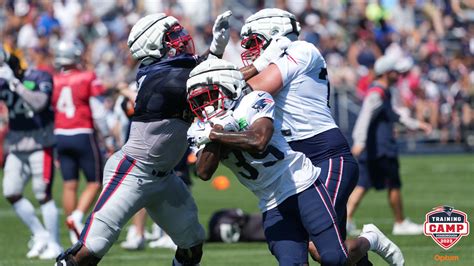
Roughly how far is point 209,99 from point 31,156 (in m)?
5.45

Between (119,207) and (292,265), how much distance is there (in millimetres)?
1643

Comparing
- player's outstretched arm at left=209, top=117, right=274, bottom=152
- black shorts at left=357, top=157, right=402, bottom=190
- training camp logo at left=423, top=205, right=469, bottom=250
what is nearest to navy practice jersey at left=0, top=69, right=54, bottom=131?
black shorts at left=357, top=157, right=402, bottom=190

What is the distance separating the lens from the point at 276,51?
315 inches

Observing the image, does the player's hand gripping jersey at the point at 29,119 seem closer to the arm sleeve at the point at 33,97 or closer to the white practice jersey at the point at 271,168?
the arm sleeve at the point at 33,97

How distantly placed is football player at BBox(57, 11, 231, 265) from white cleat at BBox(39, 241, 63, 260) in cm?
360

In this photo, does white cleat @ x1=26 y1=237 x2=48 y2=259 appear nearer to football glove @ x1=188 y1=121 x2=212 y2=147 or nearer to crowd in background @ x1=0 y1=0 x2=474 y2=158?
football glove @ x1=188 y1=121 x2=212 y2=147

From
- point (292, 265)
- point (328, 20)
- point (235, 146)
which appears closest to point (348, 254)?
point (292, 265)

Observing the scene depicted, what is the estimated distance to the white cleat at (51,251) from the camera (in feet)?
38.9

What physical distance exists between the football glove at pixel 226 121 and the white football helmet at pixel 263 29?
4.10 ft

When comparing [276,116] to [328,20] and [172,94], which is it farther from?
[328,20]

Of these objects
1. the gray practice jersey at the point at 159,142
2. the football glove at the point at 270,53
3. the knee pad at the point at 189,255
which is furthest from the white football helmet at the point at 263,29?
the knee pad at the point at 189,255

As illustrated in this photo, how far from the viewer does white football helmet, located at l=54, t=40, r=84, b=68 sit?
513 inches

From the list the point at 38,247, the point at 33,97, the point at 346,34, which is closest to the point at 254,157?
the point at 33,97

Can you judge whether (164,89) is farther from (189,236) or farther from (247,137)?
(247,137)
